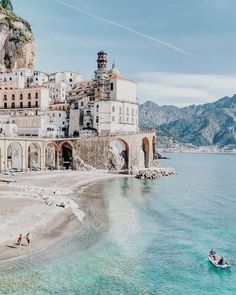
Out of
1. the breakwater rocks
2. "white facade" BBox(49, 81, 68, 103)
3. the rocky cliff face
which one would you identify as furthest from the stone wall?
the rocky cliff face

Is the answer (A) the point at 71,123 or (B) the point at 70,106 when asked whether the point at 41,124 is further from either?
(B) the point at 70,106

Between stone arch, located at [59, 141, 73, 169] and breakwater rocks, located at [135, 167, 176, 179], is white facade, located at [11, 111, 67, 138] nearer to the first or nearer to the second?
stone arch, located at [59, 141, 73, 169]

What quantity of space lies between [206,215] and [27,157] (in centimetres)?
6694

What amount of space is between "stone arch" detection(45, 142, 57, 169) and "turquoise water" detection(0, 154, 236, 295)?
183 feet

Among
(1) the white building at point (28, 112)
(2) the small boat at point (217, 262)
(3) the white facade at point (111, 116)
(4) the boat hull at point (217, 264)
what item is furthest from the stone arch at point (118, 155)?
(4) the boat hull at point (217, 264)

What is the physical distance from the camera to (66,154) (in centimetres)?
13312

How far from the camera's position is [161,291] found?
113 feet

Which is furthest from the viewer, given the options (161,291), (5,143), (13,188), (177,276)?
(5,143)

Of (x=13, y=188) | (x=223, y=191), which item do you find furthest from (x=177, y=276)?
(x=223, y=191)

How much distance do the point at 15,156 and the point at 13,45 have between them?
69665 mm

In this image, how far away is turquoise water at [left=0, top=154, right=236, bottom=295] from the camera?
3522 cm

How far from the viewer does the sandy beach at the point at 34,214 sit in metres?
44.7

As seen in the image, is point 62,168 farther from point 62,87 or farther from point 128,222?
point 128,222

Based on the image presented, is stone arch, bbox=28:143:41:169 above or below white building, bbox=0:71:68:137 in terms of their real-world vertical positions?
below
